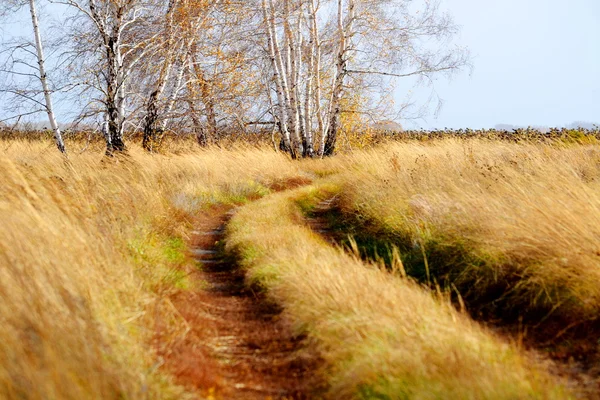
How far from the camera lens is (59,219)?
6035 mm

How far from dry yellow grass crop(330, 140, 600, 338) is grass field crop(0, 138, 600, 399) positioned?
0.02 metres

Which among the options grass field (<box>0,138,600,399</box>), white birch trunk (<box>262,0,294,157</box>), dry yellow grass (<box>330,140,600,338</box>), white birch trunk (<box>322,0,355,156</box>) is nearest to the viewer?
grass field (<box>0,138,600,399</box>)

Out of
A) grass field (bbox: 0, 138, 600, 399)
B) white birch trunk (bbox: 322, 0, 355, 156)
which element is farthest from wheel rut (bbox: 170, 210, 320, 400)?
white birch trunk (bbox: 322, 0, 355, 156)

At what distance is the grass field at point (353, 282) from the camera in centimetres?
404

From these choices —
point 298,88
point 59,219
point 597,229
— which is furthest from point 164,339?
point 298,88

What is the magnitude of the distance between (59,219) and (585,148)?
39.6ft

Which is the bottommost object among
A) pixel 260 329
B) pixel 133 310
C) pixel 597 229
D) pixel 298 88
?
pixel 260 329

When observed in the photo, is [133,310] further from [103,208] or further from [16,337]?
[103,208]

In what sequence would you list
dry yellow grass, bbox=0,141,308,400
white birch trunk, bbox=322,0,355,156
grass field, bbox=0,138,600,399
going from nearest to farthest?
dry yellow grass, bbox=0,141,308,400 < grass field, bbox=0,138,600,399 < white birch trunk, bbox=322,0,355,156

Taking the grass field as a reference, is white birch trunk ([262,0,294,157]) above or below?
above

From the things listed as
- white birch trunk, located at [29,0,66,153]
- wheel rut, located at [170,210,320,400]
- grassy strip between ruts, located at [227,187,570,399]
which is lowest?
wheel rut, located at [170,210,320,400]

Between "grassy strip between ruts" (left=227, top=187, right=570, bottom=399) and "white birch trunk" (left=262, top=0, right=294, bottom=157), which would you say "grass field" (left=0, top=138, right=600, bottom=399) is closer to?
"grassy strip between ruts" (left=227, top=187, right=570, bottom=399)

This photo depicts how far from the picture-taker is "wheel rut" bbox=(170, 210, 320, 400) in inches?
190

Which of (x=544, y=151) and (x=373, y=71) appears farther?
(x=373, y=71)
